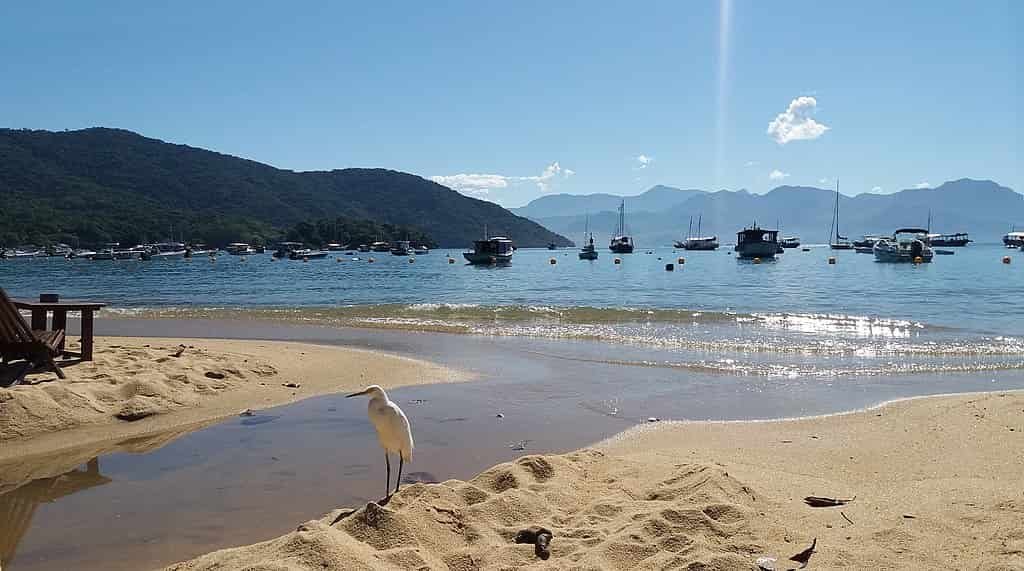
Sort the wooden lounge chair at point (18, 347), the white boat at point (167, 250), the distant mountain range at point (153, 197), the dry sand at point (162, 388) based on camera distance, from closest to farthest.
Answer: the dry sand at point (162, 388)
the wooden lounge chair at point (18, 347)
the white boat at point (167, 250)
the distant mountain range at point (153, 197)

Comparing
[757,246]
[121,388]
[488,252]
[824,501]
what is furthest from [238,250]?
[824,501]

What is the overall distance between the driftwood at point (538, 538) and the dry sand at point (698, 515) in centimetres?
5

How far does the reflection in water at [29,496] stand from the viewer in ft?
15.3

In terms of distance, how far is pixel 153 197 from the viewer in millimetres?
146875

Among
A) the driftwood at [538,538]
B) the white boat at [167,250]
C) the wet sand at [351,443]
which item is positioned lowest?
the wet sand at [351,443]

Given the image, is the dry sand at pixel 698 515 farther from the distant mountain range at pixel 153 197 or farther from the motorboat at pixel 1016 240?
the motorboat at pixel 1016 240

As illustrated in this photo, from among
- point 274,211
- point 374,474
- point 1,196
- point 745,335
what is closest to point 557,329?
point 745,335

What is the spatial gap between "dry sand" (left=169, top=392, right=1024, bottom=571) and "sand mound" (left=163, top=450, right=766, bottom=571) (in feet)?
0.04

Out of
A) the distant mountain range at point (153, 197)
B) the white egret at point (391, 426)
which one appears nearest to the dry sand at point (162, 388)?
the white egret at point (391, 426)

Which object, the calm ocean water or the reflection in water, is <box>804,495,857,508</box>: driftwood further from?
the calm ocean water

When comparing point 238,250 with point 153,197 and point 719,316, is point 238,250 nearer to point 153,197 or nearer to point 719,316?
point 153,197

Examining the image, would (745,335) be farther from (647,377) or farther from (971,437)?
(971,437)

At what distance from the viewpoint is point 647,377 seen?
11250mm

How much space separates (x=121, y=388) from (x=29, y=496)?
3088mm
